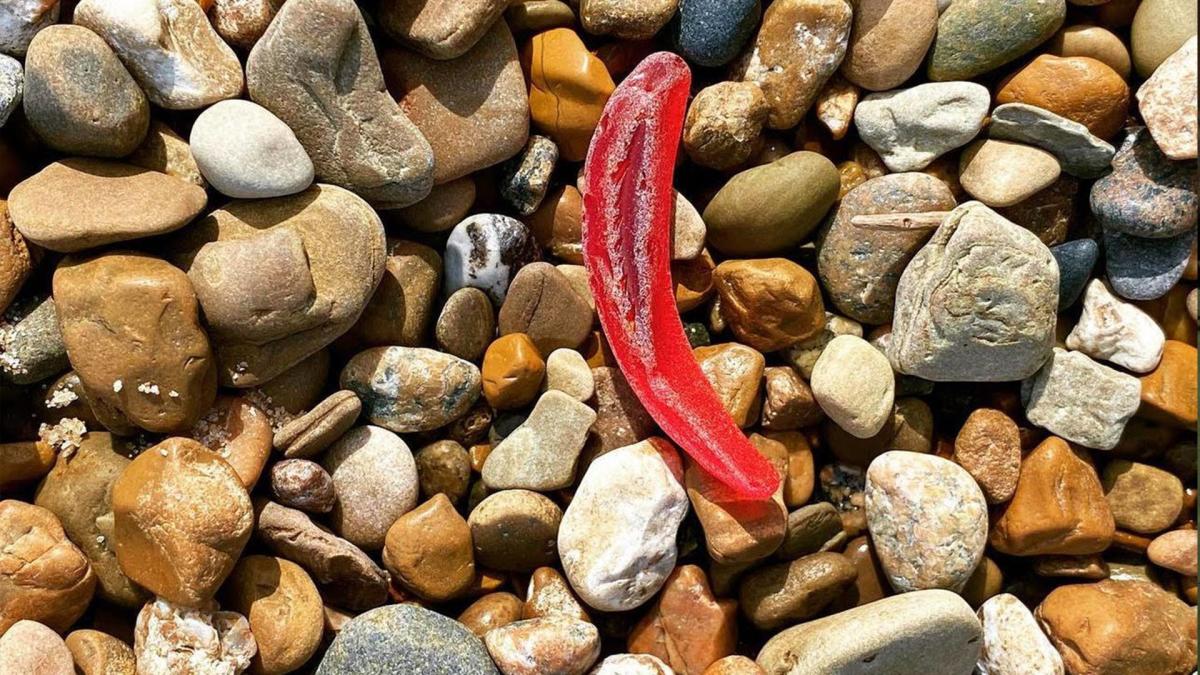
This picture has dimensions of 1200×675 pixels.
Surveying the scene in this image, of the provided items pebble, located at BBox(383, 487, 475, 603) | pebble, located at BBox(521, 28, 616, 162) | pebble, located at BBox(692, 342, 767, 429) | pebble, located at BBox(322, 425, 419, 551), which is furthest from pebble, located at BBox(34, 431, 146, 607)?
pebble, located at BBox(692, 342, 767, 429)

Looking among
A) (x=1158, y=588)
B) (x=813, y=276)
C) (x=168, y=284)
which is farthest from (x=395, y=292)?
(x=1158, y=588)

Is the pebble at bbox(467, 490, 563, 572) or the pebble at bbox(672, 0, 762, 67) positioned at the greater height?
the pebble at bbox(672, 0, 762, 67)

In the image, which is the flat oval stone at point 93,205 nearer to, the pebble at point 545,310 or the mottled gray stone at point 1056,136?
the pebble at point 545,310

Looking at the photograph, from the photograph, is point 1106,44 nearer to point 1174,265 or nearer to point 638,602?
point 1174,265

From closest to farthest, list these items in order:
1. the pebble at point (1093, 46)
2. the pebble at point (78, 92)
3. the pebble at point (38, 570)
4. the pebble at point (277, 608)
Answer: the pebble at point (78, 92) < the pebble at point (38, 570) < the pebble at point (277, 608) < the pebble at point (1093, 46)

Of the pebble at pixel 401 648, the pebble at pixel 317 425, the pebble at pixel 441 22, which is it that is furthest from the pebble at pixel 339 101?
the pebble at pixel 401 648

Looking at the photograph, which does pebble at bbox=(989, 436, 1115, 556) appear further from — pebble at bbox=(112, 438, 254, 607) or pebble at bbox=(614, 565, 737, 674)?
pebble at bbox=(112, 438, 254, 607)
